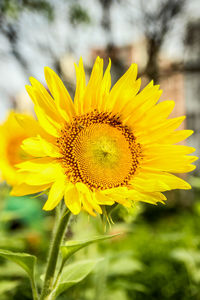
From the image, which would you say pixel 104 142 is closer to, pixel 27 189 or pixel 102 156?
pixel 102 156

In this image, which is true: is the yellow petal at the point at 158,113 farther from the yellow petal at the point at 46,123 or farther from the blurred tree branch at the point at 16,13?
the blurred tree branch at the point at 16,13

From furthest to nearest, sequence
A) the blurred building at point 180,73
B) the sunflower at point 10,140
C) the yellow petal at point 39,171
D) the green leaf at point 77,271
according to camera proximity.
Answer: the blurred building at point 180,73, the sunflower at point 10,140, the green leaf at point 77,271, the yellow petal at point 39,171

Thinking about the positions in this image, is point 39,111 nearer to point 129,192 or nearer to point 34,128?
point 34,128

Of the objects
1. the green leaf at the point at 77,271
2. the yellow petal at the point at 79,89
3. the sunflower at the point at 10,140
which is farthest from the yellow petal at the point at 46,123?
the sunflower at the point at 10,140

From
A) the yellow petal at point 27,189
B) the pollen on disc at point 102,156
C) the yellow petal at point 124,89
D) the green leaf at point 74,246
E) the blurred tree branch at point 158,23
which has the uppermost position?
the blurred tree branch at point 158,23

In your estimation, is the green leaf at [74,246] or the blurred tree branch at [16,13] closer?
the green leaf at [74,246]

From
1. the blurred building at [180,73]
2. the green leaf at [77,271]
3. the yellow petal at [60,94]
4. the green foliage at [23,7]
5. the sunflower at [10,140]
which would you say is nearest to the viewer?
the yellow petal at [60,94]

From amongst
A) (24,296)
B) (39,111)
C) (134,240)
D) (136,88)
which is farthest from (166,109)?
(134,240)

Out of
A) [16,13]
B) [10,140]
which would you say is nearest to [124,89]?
[10,140]

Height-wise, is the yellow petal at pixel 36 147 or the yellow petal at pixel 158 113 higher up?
the yellow petal at pixel 158 113
